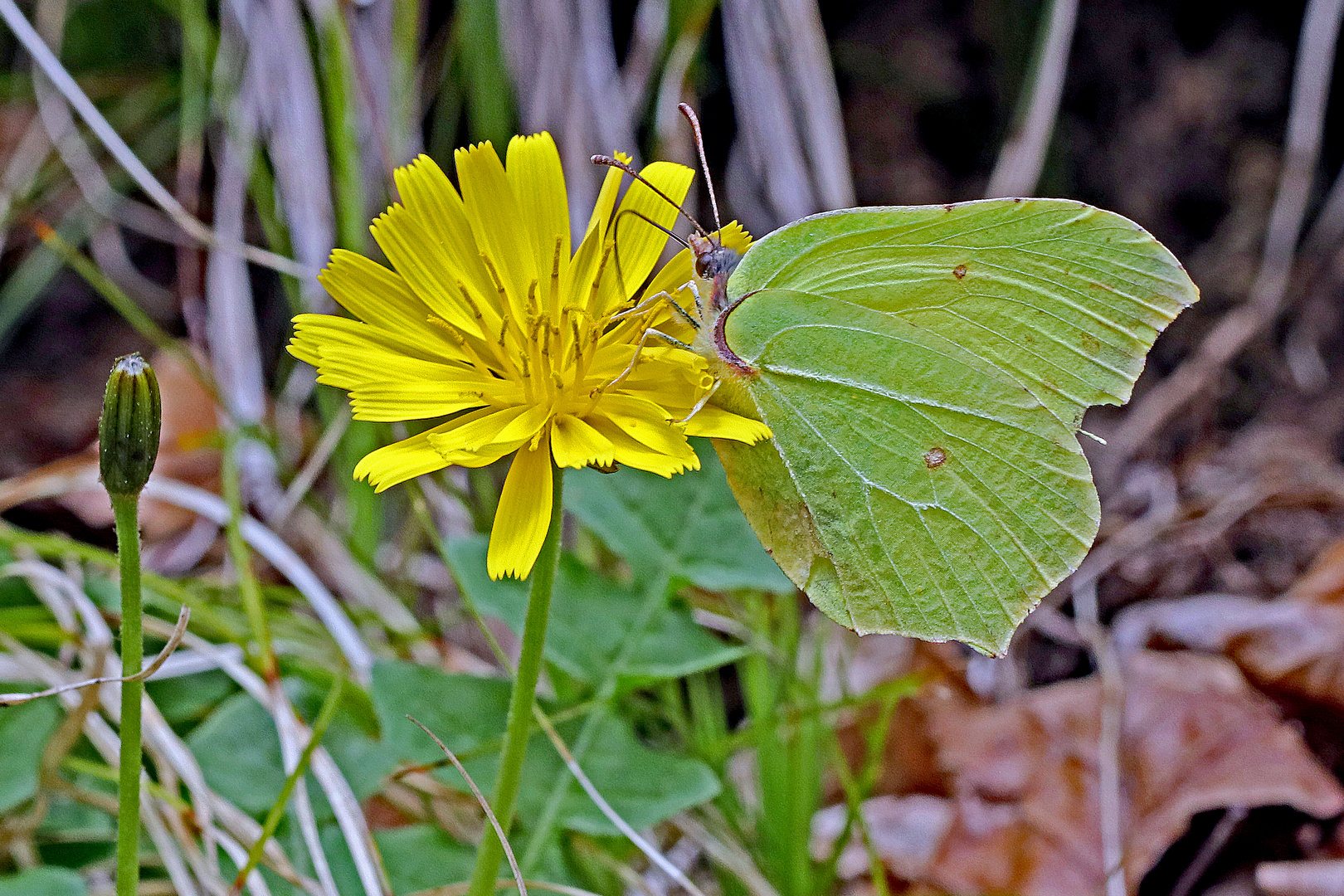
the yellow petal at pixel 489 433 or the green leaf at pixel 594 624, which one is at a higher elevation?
the yellow petal at pixel 489 433

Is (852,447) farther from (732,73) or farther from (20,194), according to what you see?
(20,194)

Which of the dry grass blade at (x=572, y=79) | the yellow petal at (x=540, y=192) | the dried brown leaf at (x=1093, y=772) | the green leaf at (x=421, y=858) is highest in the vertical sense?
the dry grass blade at (x=572, y=79)

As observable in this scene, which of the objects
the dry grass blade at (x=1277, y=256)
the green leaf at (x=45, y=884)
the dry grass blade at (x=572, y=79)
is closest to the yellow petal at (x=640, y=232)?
the green leaf at (x=45, y=884)

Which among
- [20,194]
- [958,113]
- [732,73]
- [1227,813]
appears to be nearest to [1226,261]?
[958,113]

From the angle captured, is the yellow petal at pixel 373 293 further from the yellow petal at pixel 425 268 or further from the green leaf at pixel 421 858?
the green leaf at pixel 421 858

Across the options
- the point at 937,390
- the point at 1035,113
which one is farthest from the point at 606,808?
the point at 1035,113

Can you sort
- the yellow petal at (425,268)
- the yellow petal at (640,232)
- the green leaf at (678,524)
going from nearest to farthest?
the yellow petal at (425,268) < the yellow petal at (640,232) < the green leaf at (678,524)

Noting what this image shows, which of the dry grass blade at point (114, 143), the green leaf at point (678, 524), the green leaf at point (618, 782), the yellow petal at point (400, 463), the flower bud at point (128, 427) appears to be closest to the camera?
the flower bud at point (128, 427)

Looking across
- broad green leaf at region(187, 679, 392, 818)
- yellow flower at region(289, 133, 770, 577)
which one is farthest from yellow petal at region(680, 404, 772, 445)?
broad green leaf at region(187, 679, 392, 818)
